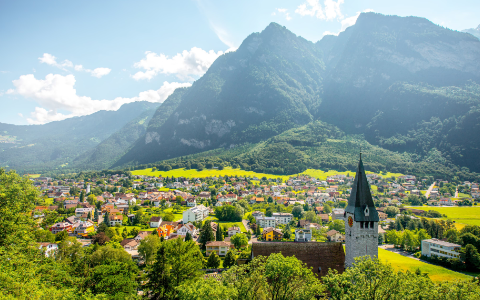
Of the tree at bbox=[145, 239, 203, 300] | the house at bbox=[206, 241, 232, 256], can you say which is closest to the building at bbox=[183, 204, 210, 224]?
the house at bbox=[206, 241, 232, 256]

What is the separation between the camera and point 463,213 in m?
85.2

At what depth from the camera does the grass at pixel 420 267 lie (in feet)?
131

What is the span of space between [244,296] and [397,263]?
135 feet

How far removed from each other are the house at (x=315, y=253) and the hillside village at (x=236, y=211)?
5.45ft

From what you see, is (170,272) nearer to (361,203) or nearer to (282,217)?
(361,203)

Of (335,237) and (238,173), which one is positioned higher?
(238,173)

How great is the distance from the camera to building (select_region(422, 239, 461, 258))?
153 ft

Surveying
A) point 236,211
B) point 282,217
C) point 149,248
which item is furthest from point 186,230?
point 282,217

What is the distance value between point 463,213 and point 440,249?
50.8 meters

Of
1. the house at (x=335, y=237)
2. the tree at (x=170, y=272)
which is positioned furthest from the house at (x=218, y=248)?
the house at (x=335, y=237)

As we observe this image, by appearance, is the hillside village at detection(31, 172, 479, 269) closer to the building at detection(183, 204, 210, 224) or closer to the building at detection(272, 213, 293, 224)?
the building at detection(183, 204, 210, 224)

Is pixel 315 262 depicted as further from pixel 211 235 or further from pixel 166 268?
pixel 211 235

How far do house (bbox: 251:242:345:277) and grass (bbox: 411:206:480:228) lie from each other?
7318cm

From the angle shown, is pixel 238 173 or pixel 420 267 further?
pixel 238 173
